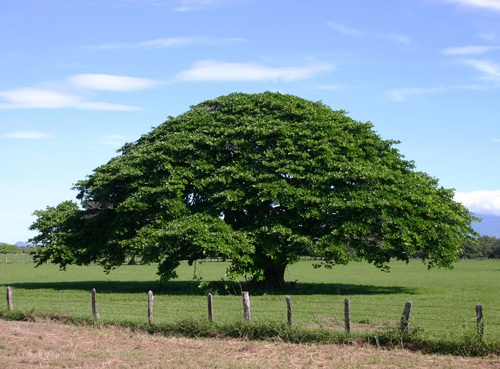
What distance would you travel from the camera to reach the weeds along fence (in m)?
21.2

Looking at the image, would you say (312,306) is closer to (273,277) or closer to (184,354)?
(273,277)

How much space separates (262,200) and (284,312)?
9.46 metres

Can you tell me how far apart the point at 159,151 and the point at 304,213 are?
33.6 feet

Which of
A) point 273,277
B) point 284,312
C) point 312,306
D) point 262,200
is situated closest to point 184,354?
point 284,312

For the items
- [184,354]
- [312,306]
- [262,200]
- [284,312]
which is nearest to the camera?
[184,354]

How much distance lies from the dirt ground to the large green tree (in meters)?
14.2

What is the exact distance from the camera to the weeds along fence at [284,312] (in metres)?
21.2

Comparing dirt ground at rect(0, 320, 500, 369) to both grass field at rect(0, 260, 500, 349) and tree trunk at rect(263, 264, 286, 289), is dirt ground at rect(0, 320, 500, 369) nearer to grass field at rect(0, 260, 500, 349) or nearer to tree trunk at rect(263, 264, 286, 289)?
grass field at rect(0, 260, 500, 349)

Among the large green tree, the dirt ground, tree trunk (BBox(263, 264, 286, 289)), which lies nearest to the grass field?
tree trunk (BBox(263, 264, 286, 289))

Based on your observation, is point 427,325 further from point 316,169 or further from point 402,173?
point 402,173

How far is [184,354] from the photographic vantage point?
739 inches

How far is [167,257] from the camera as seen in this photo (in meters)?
39.5

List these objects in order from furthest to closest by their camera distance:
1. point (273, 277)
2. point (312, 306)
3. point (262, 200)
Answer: point (273, 277) < point (262, 200) < point (312, 306)

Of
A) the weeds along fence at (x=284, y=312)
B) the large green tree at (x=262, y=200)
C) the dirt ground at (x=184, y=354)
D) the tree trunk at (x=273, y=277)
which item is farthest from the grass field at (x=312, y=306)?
the large green tree at (x=262, y=200)
